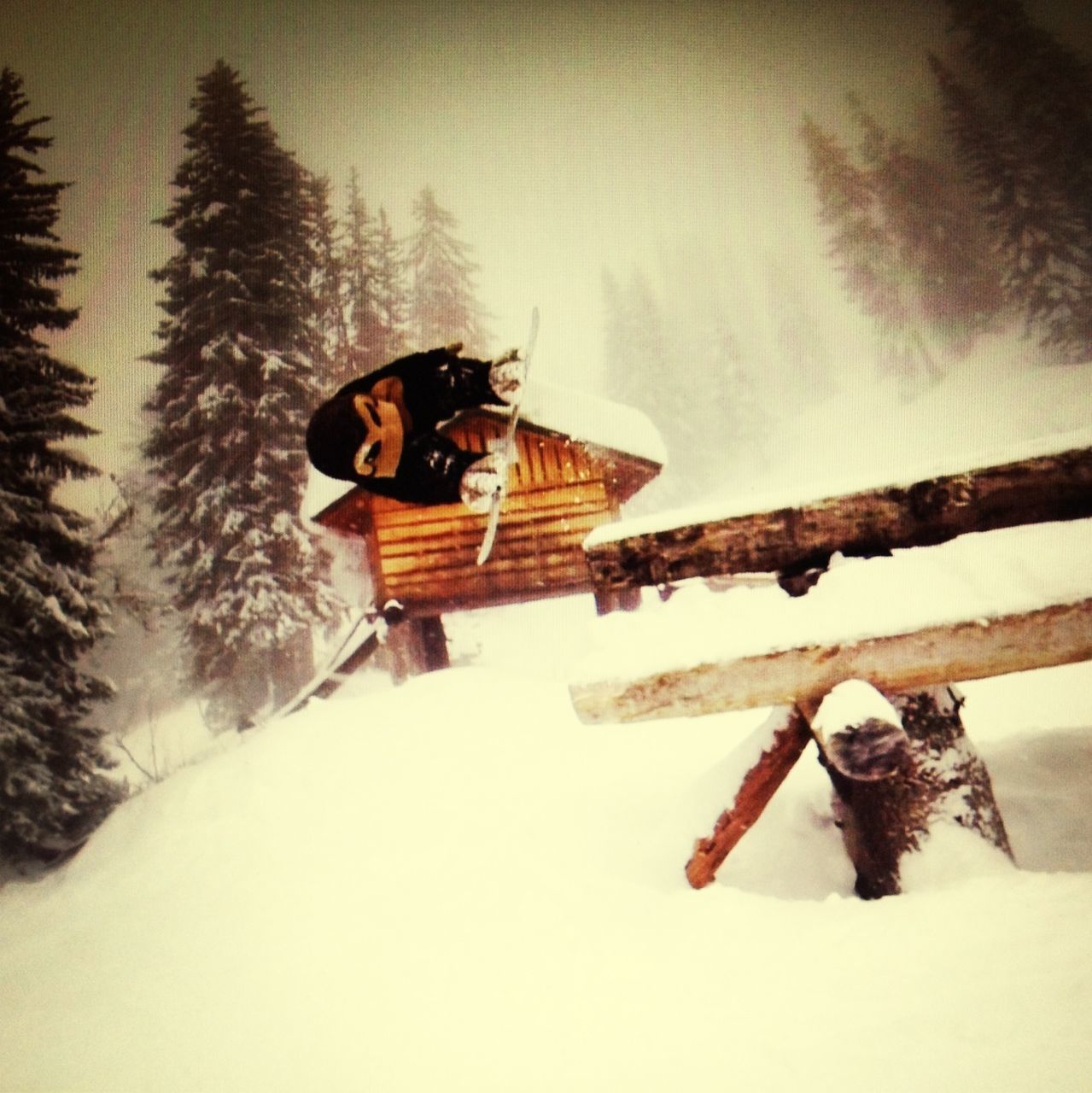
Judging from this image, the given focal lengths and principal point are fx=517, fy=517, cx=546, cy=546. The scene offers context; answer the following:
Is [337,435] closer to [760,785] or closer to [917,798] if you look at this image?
[760,785]

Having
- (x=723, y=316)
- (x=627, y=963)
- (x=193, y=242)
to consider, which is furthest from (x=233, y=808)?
(x=723, y=316)

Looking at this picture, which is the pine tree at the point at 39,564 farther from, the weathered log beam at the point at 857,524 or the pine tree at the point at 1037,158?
the pine tree at the point at 1037,158

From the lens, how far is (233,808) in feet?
15.8

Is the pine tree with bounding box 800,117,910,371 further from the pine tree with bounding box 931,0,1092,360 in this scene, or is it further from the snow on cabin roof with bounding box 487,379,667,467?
the snow on cabin roof with bounding box 487,379,667,467

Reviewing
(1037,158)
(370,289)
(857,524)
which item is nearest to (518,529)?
(857,524)

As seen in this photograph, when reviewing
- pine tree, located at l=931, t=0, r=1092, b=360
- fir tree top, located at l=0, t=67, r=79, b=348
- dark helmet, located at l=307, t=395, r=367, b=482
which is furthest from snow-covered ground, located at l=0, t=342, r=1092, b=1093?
pine tree, located at l=931, t=0, r=1092, b=360

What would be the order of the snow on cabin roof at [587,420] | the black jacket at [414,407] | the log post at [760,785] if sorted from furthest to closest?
the snow on cabin roof at [587,420]
the black jacket at [414,407]
the log post at [760,785]

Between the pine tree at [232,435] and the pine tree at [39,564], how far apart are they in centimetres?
270

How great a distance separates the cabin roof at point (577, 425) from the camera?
7.50 metres

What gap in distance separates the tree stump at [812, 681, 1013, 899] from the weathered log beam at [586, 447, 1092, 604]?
0.74m

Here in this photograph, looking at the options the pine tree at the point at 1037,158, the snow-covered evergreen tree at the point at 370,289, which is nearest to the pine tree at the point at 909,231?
the pine tree at the point at 1037,158

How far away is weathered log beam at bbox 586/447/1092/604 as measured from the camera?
214 cm

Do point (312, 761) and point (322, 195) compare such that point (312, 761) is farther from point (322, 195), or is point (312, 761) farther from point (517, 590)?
point (322, 195)

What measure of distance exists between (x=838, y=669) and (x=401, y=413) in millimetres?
4004
